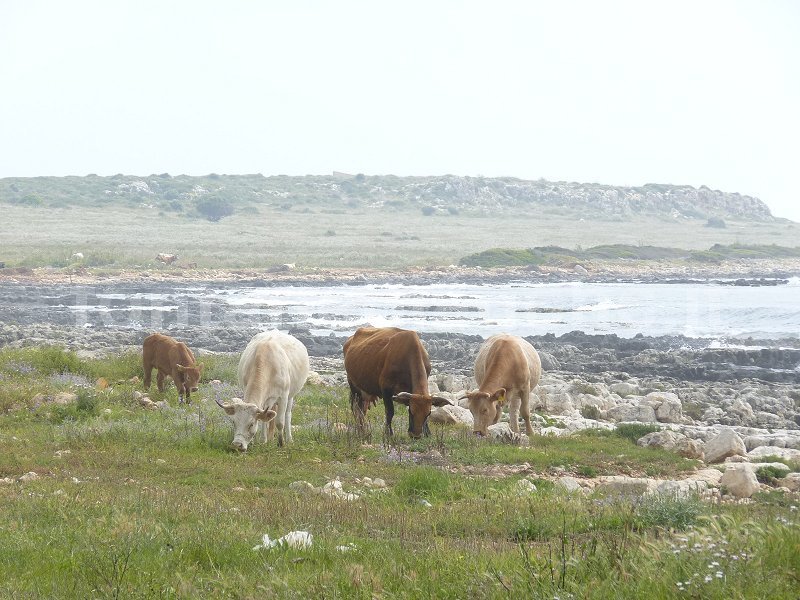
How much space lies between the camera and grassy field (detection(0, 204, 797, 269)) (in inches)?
3324

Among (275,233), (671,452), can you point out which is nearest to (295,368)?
(671,452)

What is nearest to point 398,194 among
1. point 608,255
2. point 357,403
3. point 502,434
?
point 608,255

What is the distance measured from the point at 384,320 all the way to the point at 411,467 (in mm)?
33787

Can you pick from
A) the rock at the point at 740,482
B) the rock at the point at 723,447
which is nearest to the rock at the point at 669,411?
the rock at the point at 723,447

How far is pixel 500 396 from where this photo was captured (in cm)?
1669

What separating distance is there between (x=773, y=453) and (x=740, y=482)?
4.50 meters

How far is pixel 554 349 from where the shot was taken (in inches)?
1379

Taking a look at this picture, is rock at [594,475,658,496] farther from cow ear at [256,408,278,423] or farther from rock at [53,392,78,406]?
rock at [53,392,78,406]

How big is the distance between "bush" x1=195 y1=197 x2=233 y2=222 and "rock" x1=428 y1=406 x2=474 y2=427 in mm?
119942

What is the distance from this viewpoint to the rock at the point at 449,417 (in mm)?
18391

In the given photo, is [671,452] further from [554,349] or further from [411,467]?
[554,349]

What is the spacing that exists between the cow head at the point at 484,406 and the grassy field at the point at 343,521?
1.68 feet


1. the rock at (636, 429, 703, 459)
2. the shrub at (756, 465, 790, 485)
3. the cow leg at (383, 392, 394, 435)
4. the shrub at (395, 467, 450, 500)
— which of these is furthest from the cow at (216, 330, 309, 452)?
the shrub at (756, 465, 790, 485)

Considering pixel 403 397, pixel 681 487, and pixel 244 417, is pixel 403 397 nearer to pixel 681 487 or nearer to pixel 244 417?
pixel 244 417
